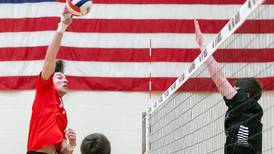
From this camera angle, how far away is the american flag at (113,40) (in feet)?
25.7

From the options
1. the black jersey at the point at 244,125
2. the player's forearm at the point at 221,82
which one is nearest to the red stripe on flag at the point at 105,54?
the player's forearm at the point at 221,82

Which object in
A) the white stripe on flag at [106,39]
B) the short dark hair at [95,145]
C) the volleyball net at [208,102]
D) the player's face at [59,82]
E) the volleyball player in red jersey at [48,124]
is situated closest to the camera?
the short dark hair at [95,145]

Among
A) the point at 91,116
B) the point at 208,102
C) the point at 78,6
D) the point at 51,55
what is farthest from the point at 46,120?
the point at 91,116

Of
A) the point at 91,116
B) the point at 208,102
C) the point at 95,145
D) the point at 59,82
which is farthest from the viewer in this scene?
the point at 91,116

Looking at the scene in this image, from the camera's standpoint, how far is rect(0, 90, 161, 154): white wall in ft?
25.5

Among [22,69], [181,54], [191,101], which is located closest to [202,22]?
[181,54]

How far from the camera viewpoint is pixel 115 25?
7.95m

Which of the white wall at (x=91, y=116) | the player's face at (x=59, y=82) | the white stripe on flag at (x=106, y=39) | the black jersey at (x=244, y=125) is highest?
the white stripe on flag at (x=106, y=39)

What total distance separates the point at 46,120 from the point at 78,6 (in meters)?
0.96

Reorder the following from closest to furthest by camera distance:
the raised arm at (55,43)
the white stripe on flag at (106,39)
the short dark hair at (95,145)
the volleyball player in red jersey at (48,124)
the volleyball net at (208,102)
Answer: the short dark hair at (95,145), the raised arm at (55,43), the volleyball player in red jersey at (48,124), the volleyball net at (208,102), the white stripe on flag at (106,39)

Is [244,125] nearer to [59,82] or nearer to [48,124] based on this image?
[48,124]

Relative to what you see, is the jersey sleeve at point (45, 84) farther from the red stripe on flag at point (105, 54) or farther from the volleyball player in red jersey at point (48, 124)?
the red stripe on flag at point (105, 54)

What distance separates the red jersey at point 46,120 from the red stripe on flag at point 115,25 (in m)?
2.94

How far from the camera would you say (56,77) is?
529cm
